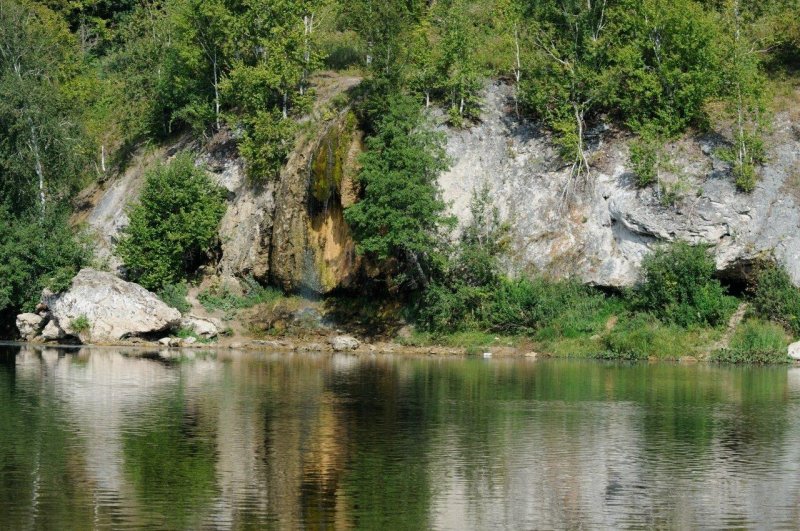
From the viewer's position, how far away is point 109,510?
20312 mm

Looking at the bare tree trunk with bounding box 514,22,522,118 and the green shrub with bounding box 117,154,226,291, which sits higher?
the bare tree trunk with bounding box 514,22,522,118

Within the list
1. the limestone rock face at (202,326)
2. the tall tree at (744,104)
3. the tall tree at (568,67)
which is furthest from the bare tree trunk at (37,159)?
the tall tree at (744,104)

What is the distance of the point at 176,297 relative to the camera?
190 feet

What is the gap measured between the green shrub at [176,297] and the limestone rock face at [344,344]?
793 centimetres

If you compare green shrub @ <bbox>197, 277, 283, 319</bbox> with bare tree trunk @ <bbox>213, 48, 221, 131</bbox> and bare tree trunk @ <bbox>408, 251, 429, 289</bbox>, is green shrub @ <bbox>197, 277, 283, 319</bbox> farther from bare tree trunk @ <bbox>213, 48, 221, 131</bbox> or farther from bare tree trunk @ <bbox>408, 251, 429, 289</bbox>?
bare tree trunk @ <bbox>213, 48, 221, 131</bbox>

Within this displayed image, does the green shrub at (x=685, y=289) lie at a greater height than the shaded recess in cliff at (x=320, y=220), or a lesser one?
lesser

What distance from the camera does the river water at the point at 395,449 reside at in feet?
68.0

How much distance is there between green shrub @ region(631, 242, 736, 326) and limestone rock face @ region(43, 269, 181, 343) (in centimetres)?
2208

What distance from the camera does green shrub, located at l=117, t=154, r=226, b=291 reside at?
59500 millimetres

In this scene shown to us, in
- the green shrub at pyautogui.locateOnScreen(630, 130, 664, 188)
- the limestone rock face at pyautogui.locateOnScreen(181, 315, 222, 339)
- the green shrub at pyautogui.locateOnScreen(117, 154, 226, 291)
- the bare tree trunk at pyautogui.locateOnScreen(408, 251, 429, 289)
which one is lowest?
the limestone rock face at pyautogui.locateOnScreen(181, 315, 222, 339)

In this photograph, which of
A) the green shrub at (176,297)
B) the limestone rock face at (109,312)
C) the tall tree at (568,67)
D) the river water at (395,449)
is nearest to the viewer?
the river water at (395,449)

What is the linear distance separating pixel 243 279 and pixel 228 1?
15.2m

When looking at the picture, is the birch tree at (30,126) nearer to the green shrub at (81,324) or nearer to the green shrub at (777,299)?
the green shrub at (81,324)

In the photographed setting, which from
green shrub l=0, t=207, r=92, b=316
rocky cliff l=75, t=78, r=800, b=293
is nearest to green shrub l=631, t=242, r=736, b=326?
rocky cliff l=75, t=78, r=800, b=293
